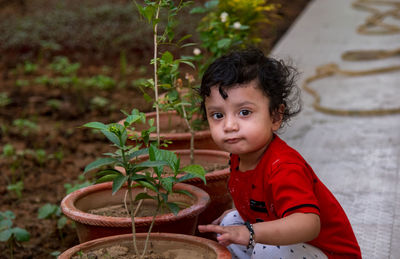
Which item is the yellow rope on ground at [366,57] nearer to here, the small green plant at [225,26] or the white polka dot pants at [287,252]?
the small green plant at [225,26]

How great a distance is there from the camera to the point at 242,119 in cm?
189

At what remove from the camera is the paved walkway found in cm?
276

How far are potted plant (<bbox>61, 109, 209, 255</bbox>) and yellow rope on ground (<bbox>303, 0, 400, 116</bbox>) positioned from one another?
2.35 meters

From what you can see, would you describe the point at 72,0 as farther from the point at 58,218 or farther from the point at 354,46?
the point at 58,218

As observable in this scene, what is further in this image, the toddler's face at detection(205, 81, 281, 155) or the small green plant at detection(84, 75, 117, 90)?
the small green plant at detection(84, 75, 117, 90)

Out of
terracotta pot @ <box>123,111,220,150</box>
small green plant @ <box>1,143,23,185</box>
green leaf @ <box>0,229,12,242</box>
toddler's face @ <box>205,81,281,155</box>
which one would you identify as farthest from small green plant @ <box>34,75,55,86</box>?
toddler's face @ <box>205,81,281,155</box>

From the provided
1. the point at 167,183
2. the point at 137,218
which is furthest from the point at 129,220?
the point at 167,183

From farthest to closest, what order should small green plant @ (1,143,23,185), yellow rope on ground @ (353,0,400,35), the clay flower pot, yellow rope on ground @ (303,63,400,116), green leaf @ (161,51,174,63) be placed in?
yellow rope on ground @ (353,0,400,35) < yellow rope on ground @ (303,63,400,116) < small green plant @ (1,143,23,185) < the clay flower pot < green leaf @ (161,51,174,63)

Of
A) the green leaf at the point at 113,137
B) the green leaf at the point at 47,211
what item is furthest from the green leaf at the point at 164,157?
the green leaf at the point at 47,211

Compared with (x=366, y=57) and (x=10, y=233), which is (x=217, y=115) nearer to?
(x=10, y=233)

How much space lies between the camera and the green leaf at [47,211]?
9.83 ft

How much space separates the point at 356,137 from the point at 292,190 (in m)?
2.26

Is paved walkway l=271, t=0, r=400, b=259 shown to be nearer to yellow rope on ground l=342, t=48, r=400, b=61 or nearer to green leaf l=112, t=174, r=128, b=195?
yellow rope on ground l=342, t=48, r=400, b=61

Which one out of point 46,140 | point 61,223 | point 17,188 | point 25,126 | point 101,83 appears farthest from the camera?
point 101,83
